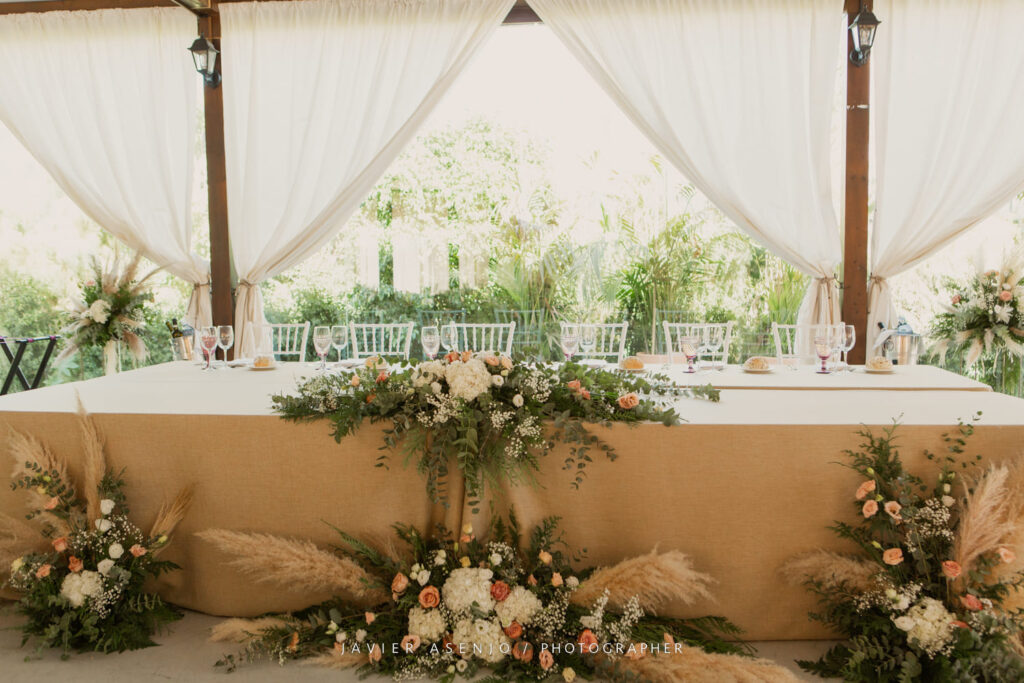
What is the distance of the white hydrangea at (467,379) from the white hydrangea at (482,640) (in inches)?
22.1

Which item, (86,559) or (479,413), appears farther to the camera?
(86,559)

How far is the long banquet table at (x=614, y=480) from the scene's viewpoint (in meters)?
1.99

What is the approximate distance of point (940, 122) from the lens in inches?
169

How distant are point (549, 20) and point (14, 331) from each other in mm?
4621

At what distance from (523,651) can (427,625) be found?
0.25m

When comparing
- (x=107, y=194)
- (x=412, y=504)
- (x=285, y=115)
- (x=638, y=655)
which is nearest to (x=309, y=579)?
(x=412, y=504)

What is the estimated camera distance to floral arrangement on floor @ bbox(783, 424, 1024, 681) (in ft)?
5.73

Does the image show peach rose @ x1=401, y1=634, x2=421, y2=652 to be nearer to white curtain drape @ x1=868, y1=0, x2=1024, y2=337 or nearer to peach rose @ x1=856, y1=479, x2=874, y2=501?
peach rose @ x1=856, y1=479, x2=874, y2=501

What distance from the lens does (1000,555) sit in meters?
1.77

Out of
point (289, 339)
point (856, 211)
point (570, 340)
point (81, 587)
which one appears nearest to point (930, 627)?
point (570, 340)

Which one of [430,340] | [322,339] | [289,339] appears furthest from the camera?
[289,339]

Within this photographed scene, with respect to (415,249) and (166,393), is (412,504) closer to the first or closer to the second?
(166,393)

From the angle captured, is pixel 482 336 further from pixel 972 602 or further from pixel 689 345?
pixel 972 602

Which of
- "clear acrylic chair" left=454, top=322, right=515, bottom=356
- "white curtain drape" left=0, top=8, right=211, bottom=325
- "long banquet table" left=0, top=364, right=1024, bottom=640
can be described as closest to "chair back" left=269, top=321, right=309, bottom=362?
"white curtain drape" left=0, top=8, right=211, bottom=325
